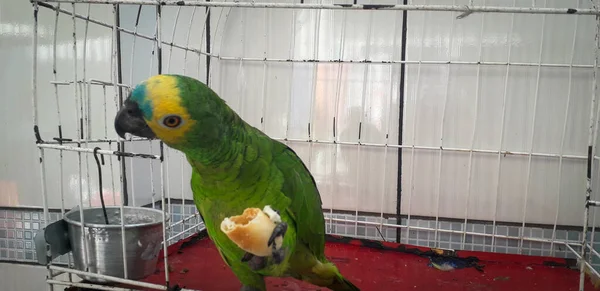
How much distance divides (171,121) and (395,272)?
Answer: 136cm

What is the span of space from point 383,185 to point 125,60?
167 centimetres

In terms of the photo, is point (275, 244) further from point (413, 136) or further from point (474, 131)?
point (474, 131)

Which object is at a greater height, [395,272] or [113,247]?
[113,247]

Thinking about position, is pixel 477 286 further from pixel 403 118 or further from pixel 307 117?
pixel 307 117

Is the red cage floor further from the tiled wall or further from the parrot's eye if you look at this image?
the parrot's eye

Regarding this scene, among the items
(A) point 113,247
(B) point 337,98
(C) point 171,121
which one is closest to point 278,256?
(C) point 171,121

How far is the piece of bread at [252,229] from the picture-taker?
31.5 inches

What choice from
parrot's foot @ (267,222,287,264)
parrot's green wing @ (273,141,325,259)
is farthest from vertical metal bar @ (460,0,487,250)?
parrot's foot @ (267,222,287,264)

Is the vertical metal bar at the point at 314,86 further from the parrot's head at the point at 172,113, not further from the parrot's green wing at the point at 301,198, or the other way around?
the parrot's head at the point at 172,113

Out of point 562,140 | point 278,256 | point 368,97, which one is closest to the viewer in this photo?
point 278,256

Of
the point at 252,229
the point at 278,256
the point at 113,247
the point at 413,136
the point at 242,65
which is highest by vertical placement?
the point at 242,65

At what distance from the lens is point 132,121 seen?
35.2 inches

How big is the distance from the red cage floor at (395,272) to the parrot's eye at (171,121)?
914 mm

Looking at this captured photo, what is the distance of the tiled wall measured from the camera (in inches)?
80.3
